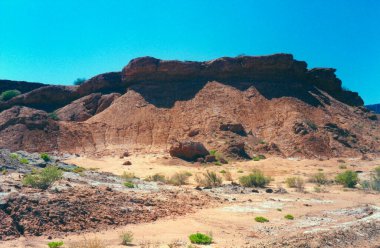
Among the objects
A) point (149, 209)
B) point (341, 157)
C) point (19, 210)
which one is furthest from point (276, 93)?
point (19, 210)

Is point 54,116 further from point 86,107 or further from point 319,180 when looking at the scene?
point 319,180

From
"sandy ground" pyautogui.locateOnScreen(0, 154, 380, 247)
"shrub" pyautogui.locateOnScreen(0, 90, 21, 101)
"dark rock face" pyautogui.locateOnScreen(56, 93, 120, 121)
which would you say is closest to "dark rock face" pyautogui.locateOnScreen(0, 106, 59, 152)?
"dark rock face" pyautogui.locateOnScreen(56, 93, 120, 121)

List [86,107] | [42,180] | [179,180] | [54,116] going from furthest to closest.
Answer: [86,107] < [54,116] < [179,180] < [42,180]

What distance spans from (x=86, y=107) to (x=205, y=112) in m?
19.5

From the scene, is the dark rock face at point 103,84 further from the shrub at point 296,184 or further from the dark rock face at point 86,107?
the shrub at point 296,184

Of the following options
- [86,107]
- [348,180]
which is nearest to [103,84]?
[86,107]

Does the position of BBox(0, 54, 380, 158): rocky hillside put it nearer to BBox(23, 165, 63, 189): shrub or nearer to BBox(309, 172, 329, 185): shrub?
BBox(309, 172, 329, 185): shrub

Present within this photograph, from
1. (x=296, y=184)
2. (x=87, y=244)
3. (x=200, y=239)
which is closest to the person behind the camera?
(x=87, y=244)

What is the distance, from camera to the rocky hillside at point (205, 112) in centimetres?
4350

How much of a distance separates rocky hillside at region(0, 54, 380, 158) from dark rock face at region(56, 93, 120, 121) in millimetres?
146

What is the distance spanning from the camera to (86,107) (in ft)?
192

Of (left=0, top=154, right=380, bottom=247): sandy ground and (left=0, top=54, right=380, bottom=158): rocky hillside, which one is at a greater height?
(left=0, top=54, right=380, bottom=158): rocky hillside

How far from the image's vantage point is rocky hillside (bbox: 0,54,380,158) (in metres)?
43.5

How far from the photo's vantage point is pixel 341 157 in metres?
39.4
